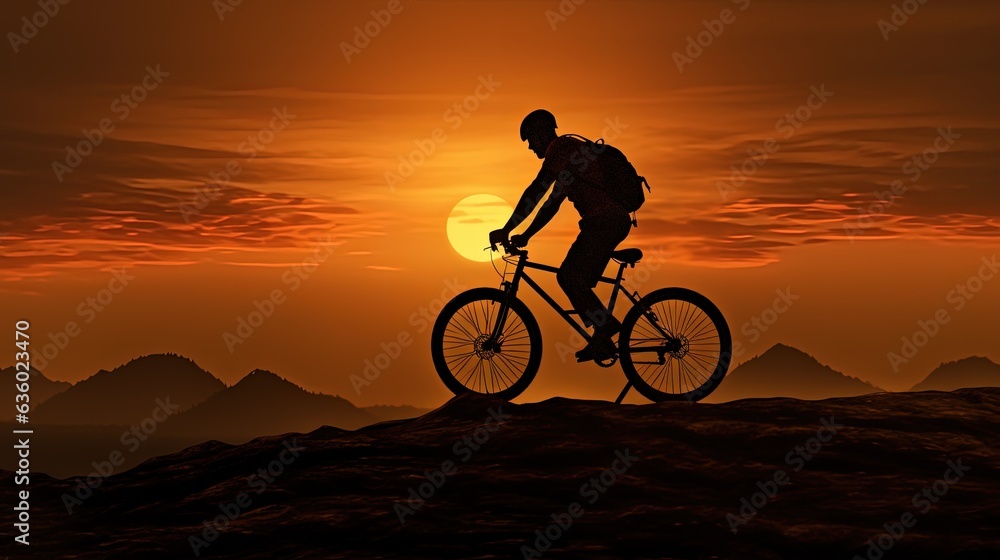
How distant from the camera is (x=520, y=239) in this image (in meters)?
11.4

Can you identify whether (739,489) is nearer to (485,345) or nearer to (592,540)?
(592,540)

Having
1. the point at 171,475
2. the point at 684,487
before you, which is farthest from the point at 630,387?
the point at 171,475

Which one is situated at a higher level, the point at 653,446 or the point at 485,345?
the point at 485,345

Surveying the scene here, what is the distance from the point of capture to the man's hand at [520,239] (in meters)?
11.4

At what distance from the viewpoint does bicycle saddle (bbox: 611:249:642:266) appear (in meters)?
11.4

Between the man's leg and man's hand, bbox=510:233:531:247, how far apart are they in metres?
0.50

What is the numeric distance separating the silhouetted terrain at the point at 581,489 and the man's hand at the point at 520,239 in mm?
1862

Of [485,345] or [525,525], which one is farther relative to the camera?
[485,345]

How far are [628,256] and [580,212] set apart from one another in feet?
2.49

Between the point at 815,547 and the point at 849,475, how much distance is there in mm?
1493

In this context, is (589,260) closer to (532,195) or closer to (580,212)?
(580,212)

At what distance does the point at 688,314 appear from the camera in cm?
1191

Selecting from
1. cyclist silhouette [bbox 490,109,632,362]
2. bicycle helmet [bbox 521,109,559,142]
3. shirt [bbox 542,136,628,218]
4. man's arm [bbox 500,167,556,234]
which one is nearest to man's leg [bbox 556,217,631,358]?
cyclist silhouette [bbox 490,109,632,362]

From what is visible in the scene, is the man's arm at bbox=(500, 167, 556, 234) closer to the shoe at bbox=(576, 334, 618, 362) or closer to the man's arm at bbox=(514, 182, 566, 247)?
the man's arm at bbox=(514, 182, 566, 247)
